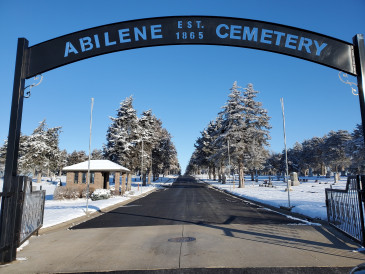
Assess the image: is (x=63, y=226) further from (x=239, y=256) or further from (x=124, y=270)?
(x=239, y=256)

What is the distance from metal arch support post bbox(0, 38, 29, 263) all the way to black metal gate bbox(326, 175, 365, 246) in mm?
7167

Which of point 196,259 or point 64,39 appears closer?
point 196,259

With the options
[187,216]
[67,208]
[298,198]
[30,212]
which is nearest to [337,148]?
[298,198]

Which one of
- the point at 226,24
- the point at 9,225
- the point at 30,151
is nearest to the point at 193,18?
the point at 226,24

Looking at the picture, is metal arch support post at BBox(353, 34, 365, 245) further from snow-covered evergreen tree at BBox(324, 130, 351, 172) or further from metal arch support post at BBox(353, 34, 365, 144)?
snow-covered evergreen tree at BBox(324, 130, 351, 172)

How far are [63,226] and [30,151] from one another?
5564 cm

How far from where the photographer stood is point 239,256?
5.59 m

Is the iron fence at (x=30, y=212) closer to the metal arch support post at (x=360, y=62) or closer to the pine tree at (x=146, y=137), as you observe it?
the metal arch support post at (x=360, y=62)

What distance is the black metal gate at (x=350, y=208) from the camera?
5.88m

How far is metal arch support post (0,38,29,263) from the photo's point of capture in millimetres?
5211

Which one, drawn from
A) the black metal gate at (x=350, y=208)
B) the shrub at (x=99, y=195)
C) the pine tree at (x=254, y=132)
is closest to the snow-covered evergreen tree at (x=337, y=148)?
the pine tree at (x=254, y=132)

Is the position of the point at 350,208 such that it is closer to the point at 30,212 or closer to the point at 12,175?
the point at 12,175

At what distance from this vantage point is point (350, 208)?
6824 mm

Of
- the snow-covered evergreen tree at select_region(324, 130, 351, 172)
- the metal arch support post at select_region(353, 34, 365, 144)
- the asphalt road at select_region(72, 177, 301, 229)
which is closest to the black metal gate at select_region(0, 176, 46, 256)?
the asphalt road at select_region(72, 177, 301, 229)
